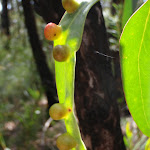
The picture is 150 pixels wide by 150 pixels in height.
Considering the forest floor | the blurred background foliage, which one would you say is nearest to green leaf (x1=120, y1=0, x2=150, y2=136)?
the blurred background foliage

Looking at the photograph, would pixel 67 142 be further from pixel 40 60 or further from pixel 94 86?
pixel 40 60

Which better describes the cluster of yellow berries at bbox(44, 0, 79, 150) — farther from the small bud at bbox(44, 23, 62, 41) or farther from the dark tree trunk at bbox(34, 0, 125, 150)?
the dark tree trunk at bbox(34, 0, 125, 150)

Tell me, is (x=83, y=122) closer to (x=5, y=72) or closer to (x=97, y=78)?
(x=97, y=78)

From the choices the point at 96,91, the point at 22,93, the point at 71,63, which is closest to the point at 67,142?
the point at 71,63

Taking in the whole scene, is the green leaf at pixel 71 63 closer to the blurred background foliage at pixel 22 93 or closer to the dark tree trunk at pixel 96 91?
the dark tree trunk at pixel 96 91

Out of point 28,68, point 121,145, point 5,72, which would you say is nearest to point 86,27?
point 121,145

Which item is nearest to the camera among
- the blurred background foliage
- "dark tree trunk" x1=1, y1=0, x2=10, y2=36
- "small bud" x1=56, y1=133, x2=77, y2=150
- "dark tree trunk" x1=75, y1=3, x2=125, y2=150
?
"small bud" x1=56, y1=133, x2=77, y2=150

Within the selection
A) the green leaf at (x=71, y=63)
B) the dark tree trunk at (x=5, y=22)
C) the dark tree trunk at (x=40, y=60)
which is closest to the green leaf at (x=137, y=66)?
the green leaf at (x=71, y=63)
